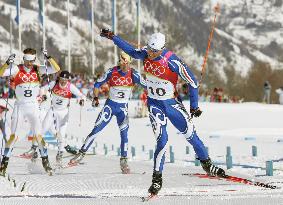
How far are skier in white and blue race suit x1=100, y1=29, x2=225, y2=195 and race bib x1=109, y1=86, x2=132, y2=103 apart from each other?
305 cm

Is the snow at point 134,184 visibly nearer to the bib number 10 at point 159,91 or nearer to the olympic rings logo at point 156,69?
the bib number 10 at point 159,91

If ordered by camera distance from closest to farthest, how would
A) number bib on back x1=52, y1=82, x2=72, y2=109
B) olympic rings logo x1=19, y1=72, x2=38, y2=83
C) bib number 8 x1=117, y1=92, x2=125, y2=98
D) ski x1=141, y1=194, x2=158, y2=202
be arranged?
ski x1=141, y1=194, x2=158, y2=202
olympic rings logo x1=19, y1=72, x2=38, y2=83
bib number 8 x1=117, y1=92, x2=125, y2=98
number bib on back x1=52, y1=82, x2=72, y2=109

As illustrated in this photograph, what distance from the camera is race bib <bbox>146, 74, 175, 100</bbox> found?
25.4 ft

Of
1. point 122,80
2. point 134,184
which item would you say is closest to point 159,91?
point 134,184

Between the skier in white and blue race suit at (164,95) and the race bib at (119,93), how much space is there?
3051mm

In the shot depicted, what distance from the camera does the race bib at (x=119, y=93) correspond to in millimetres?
10969

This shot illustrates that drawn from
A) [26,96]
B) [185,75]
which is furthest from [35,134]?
[185,75]

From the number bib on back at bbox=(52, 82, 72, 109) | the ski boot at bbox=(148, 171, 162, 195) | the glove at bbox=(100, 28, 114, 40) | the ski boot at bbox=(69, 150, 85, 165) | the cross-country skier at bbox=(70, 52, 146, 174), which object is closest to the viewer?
the ski boot at bbox=(148, 171, 162, 195)

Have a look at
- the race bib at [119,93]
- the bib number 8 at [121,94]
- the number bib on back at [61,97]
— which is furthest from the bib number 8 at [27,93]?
the number bib on back at [61,97]

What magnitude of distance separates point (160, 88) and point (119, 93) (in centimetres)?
332

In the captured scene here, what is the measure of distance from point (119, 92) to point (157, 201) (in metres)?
4.31

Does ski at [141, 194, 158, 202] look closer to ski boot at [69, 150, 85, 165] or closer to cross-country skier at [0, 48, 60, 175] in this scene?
cross-country skier at [0, 48, 60, 175]

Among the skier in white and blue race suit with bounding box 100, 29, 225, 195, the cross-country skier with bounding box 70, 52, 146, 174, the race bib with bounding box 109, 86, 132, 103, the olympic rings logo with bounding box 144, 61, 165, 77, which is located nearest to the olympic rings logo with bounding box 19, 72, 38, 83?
the cross-country skier with bounding box 70, 52, 146, 174

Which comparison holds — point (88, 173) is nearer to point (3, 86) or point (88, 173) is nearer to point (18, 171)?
point (18, 171)
